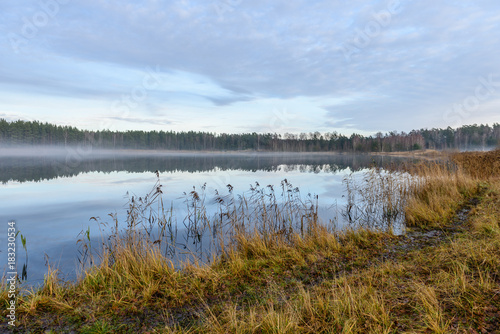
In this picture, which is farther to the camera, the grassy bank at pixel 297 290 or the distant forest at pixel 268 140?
the distant forest at pixel 268 140

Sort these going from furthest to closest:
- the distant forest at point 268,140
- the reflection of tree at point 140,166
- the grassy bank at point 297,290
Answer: the distant forest at point 268,140 → the reflection of tree at point 140,166 → the grassy bank at point 297,290

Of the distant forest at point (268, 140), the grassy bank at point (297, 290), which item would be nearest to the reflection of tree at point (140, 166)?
the grassy bank at point (297, 290)

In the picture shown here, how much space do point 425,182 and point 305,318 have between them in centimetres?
1281

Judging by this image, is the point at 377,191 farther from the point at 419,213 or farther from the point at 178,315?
the point at 178,315

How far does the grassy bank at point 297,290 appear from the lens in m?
3.33

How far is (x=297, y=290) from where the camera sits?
472 centimetres

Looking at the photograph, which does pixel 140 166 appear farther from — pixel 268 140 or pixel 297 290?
pixel 268 140

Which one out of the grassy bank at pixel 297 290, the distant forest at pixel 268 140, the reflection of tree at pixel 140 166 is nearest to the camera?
the grassy bank at pixel 297 290

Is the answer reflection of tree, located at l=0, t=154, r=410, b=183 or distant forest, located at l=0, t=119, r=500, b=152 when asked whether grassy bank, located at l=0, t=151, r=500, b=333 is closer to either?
reflection of tree, located at l=0, t=154, r=410, b=183

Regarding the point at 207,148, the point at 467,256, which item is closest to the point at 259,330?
the point at 467,256

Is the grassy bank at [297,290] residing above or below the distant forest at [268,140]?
below

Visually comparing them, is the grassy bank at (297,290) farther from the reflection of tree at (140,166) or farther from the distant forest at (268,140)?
the distant forest at (268,140)

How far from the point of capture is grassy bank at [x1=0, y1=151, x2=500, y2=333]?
3.33 meters

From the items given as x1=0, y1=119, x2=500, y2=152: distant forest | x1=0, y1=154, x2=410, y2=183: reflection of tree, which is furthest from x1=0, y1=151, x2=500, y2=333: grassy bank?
x1=0, y1=119, x2=500, y2=152: distant forest
